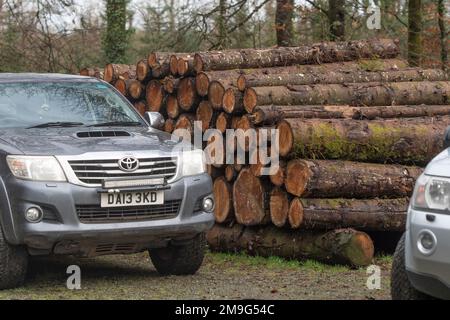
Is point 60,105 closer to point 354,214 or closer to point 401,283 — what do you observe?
point 354,214

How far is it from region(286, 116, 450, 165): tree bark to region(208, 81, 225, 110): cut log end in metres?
1.48

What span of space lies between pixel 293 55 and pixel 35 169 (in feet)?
19.3

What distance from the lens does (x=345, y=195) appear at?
10344mm

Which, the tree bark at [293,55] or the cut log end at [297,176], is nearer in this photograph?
the cut log end at [297,176]

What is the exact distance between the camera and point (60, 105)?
9.52 metres

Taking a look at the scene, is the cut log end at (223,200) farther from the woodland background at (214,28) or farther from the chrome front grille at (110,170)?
the woodland background at (214,28)

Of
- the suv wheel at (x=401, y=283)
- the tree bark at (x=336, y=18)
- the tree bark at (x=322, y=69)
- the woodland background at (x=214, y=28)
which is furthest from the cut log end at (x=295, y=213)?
the tree bark at (x=336, y=18)

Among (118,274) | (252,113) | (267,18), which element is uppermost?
(267,18)

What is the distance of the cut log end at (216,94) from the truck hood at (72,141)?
2.29 m

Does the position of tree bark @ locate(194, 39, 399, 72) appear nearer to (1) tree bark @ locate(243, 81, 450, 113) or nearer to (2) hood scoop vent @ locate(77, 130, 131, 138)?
(1) tree bark @ locate(243, 81, 450, 113)

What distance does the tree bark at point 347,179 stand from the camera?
393 inches
